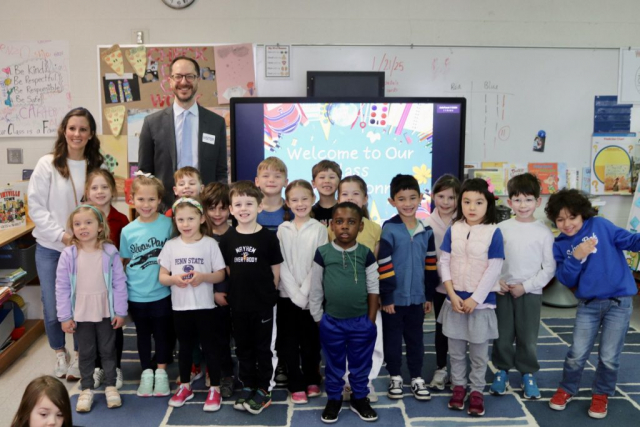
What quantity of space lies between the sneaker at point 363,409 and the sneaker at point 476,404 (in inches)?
16.4

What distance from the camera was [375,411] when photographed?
7.86 feet

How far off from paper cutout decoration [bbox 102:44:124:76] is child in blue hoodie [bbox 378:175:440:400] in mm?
2449

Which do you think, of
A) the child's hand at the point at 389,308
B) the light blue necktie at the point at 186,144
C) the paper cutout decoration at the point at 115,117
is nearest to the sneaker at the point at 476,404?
the child's hand at the point at 389,308

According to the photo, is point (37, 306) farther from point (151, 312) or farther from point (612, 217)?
point (612, 217)

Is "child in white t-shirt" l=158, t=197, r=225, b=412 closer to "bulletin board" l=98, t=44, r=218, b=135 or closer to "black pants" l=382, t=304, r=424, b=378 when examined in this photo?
"black pants" l=382, t=304, r=424, b=378

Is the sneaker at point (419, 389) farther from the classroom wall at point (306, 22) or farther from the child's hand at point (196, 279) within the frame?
the classroom wall at point (306, 22)

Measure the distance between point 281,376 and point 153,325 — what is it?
2.18 feet

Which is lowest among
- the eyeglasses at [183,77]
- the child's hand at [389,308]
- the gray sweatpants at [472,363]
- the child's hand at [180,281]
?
the gray sweatpants at [472,363]

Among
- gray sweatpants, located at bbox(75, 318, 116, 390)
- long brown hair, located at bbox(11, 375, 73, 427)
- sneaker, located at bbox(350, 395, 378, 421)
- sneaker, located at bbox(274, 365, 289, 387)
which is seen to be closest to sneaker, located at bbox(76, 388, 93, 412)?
gray sweatpants, located at bbox(75, 318, 116, 390)

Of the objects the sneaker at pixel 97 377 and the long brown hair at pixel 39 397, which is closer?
the long brown hair at pixel 39 397

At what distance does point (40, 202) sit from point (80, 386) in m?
0.91

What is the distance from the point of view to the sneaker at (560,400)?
241cm

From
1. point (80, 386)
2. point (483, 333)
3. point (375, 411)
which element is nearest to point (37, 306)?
point (80, 386)

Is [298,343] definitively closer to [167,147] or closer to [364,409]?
[364,409]
